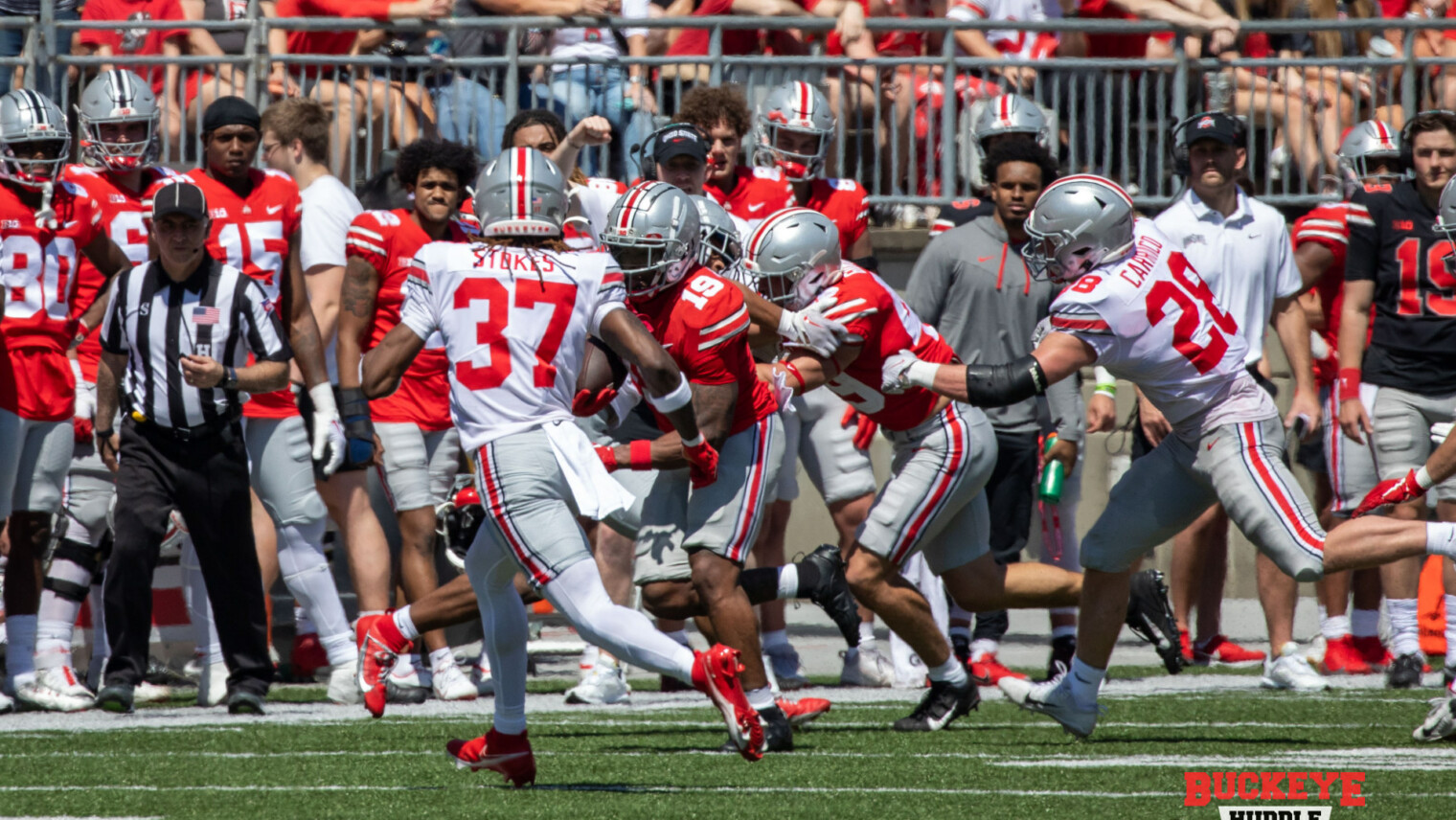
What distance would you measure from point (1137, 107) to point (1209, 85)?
42 centimetres

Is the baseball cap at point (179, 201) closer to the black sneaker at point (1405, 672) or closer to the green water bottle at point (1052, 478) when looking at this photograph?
the green water bottle at point (1052, 478)

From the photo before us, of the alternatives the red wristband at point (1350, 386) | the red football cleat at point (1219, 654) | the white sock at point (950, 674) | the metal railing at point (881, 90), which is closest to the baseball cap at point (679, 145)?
the white sock at point (950, 674)

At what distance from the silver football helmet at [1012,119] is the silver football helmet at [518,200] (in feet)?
12.1

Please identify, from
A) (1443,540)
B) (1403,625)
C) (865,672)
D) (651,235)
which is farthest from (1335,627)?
(651,235)

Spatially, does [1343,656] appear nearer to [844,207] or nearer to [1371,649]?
[1371,649]

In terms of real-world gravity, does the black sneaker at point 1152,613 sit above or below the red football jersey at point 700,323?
below

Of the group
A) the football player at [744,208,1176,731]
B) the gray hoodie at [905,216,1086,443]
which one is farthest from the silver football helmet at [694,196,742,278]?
the gray hoodie at [905,216,1086,443]

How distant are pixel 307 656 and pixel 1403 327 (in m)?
4.91

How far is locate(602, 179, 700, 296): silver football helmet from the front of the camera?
21.1ft

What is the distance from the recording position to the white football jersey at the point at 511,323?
5.73 metres

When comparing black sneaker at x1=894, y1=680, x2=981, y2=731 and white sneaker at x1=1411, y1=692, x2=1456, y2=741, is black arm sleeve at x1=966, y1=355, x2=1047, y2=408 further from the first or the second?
white sneaker at x1=1411, y1=692, x2=1456, y2=741

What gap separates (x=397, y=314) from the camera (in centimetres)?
828

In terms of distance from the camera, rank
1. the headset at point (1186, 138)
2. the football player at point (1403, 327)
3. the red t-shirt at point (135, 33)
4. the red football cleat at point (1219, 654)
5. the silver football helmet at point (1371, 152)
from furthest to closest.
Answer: the red t-shirt at point (135, 33)
the silver football helmet at point (1371, 152)
the red football cleat at point (1219, 654)
the headset at point (1186, 138)
the football player at point (1403, 327)

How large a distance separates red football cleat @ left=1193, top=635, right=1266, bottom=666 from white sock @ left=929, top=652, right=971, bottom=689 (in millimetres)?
2461
